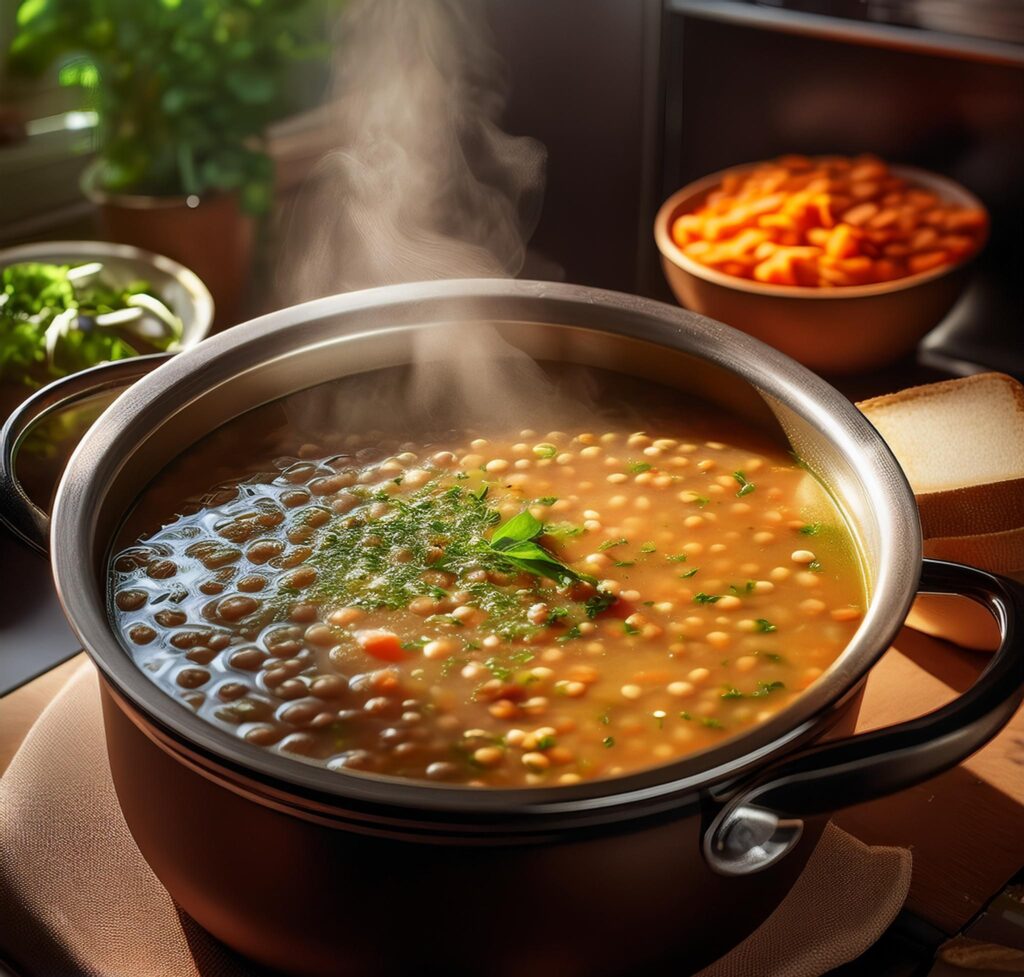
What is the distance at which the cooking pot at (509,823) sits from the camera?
106 centimetres

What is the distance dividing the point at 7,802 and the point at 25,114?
2668mm

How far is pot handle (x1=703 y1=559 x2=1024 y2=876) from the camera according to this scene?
1092 millimetres

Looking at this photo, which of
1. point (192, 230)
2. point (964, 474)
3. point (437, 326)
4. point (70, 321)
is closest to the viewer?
point (437, 326)

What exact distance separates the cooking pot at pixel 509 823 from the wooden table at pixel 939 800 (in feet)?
1.04

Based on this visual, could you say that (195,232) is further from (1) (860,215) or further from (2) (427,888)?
(2) (427,888)

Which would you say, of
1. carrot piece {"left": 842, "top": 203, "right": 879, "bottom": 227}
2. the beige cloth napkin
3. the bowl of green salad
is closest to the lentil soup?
the beige cloth napkin

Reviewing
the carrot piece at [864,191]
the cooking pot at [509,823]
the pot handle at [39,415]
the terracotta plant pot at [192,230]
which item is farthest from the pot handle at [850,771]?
the terracotta plant pot at [192,230]

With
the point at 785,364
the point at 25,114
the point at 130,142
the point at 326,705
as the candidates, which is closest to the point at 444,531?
the point at 326,705

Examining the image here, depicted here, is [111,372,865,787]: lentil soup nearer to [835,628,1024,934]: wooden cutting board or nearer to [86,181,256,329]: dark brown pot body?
[835,628,1024,934]: wooden cutting board

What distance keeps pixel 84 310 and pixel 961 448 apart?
5.61ft

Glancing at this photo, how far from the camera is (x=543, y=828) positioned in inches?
41.0

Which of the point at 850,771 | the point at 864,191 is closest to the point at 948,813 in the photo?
the point at 850,771

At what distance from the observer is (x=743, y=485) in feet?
5.79

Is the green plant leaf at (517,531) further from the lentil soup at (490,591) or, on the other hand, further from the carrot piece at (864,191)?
the carrot piece at (864,191)
